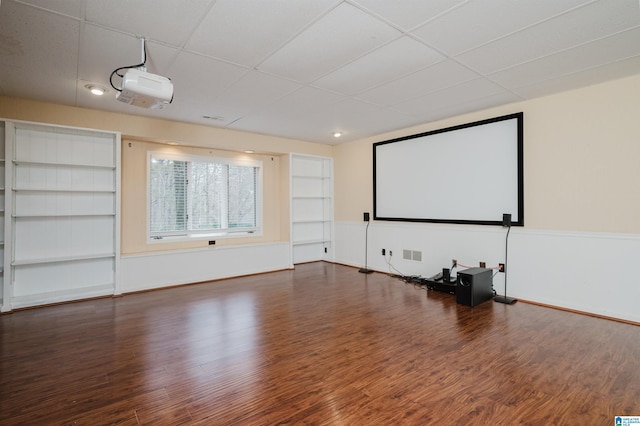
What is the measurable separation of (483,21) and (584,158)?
2.48 m

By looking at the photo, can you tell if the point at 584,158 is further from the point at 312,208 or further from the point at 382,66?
the point at 312,208

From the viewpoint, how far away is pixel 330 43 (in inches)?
104

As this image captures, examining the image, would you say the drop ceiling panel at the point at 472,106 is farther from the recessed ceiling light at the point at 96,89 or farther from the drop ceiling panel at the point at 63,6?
the recessed ceiling light at the point at 96,89

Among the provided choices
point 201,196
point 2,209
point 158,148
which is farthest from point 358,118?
point 2,209

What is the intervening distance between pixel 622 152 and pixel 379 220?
359 cm

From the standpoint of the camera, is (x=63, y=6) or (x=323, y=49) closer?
(x=63, y=6)

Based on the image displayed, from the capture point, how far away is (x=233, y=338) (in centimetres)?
310

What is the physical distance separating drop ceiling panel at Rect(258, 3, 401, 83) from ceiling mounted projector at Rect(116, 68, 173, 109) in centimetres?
95

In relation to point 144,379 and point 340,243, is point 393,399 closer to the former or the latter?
point 144,379

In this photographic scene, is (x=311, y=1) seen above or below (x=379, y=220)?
above

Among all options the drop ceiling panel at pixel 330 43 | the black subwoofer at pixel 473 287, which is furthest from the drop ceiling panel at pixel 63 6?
the black subwoofer at pixel 473 287

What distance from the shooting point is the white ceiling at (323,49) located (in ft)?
7.27

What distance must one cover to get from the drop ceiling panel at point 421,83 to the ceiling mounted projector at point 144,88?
88.8 inches

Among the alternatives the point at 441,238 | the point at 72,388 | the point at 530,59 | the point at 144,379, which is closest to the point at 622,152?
the point at 530,59
